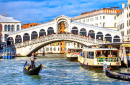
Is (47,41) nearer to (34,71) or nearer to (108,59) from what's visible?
(108,59)

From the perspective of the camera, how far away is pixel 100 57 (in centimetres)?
2030

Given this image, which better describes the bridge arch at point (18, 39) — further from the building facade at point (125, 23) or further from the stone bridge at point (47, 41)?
the building facade at point (125, 23)

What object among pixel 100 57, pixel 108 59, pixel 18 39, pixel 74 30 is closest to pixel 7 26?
pixel 18 39

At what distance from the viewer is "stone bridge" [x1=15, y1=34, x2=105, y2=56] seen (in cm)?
3666

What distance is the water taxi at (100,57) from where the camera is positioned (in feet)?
66.1

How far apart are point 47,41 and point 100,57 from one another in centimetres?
1782

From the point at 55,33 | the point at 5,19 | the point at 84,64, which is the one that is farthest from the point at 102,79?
the point at 5,19

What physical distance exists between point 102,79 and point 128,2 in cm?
2418

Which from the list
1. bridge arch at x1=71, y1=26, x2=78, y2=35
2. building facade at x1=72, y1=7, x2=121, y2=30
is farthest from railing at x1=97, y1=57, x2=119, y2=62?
building facade at x1=72, y1=7, x2=121, y2=30

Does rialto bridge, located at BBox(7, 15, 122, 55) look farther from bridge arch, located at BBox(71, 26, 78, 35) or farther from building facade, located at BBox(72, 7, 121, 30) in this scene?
building facade, located at BBox(72, 7, 121, 30)

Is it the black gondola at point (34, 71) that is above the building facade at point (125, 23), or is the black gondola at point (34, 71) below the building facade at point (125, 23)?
below

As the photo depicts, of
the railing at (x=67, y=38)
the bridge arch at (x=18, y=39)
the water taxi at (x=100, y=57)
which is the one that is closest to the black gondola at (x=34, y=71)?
the water taxi at (x=100, y=57)

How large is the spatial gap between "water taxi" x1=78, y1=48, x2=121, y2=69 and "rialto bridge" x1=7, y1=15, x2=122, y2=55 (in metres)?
15.1

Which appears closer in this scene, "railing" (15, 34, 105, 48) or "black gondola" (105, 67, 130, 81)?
"black gondola" (105, 67, 130, 81)
